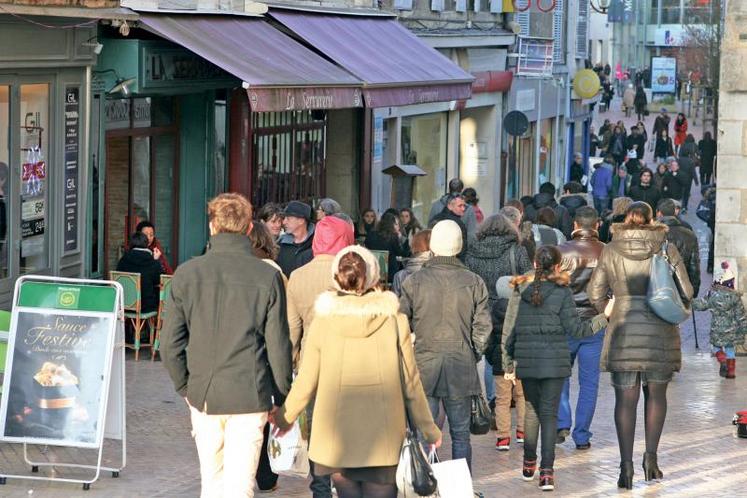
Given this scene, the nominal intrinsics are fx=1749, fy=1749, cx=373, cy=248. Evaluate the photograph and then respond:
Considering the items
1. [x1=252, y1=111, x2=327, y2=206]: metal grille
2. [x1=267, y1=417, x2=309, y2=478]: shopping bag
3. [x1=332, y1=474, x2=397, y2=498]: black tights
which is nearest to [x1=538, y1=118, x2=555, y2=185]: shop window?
[x1=252, y1=111, x2=327, y2=206]: metal grille

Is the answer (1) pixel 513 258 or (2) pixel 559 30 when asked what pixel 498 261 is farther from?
(2) pixel 559 30

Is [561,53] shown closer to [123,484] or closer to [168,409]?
[168,409]

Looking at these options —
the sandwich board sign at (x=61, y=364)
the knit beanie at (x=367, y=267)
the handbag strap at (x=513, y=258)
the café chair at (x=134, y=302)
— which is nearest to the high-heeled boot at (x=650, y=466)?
the handbag strap at (x=513, y=258)

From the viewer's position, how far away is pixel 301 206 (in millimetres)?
11695

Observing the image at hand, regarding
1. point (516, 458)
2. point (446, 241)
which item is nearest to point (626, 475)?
point (516, 458)

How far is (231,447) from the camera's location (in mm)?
8203

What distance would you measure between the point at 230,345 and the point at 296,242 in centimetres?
366

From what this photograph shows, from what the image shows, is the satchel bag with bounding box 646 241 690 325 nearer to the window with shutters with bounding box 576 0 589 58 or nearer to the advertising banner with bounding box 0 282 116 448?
the advertising banner with bounding box 0 282 116 448

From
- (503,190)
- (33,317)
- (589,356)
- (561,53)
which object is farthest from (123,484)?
(561,53)

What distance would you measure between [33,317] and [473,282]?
2.65m

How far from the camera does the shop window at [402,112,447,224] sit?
90.9 feet

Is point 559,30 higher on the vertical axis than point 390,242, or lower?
higher

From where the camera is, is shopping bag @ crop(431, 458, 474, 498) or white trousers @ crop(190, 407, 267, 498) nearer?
white trousers @ crop(190, 407, 267, 498)

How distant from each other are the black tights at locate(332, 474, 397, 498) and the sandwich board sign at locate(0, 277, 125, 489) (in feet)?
9.13
